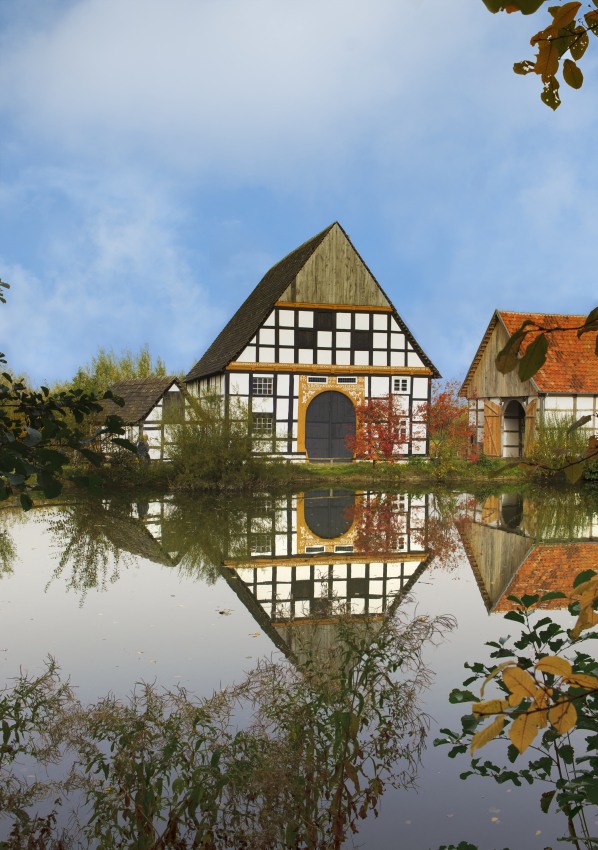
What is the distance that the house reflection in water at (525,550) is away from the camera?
30.9 feet

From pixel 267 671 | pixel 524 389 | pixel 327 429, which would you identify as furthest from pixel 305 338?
pixel 267 671

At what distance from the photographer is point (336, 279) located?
3031cm

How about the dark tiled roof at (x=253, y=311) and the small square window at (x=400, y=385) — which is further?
the small square window at (x=400, y=385)

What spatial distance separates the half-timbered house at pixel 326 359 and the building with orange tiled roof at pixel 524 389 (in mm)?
3764

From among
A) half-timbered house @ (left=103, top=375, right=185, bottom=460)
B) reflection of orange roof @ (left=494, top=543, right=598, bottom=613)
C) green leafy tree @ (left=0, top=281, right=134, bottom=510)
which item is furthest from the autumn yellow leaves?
half-timbered house @ (left=103, top=375, right=185, bottom=460)

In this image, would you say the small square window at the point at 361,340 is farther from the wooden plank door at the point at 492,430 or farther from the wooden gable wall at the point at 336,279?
the wooden plank door at the point at 492,430

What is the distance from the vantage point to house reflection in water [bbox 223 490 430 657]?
306 inches

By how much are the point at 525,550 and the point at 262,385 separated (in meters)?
18.2

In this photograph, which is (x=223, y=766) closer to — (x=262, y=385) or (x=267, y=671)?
(x=267, y=671)

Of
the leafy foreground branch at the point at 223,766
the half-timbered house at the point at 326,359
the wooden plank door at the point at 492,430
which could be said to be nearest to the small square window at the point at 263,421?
the half-timbered house at the point at 326,359

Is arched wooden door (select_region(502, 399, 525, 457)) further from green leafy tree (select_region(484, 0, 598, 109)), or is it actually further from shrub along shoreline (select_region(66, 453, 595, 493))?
green leafy tree (select_region(484, 0, 598, 109))

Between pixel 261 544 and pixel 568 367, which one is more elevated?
pixel 568 367

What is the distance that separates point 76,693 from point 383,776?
7.86 feet

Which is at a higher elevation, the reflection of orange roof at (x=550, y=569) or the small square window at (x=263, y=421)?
the small square window at (x=263, y=421)
